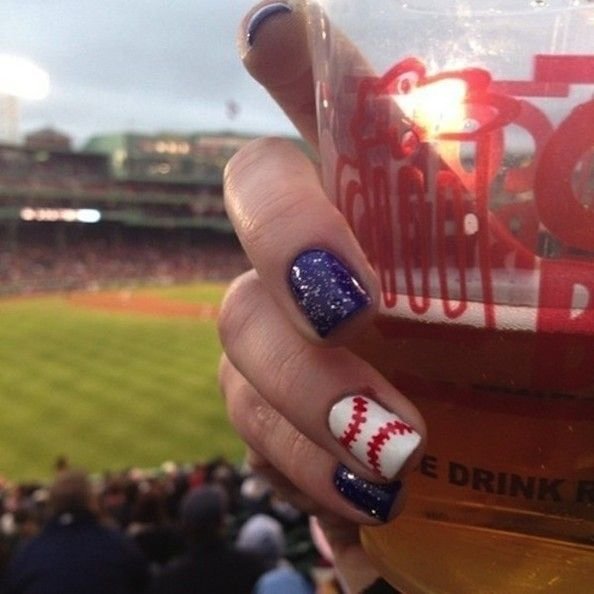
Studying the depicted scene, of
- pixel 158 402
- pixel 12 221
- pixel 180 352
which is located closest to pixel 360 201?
pixel 158 402

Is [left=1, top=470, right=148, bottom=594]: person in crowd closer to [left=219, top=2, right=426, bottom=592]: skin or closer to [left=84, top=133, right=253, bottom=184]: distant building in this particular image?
[left=219, top=2, right=426, bottom=592]: skin

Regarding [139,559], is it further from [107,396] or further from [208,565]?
[107,396]

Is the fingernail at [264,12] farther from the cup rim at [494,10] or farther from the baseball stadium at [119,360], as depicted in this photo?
the baseball stadium at [119,360]

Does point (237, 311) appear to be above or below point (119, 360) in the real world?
above

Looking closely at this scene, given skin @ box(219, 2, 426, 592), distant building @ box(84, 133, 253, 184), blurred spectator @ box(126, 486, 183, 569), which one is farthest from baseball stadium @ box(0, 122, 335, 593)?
skin @ box(219, 2, 426, 592)

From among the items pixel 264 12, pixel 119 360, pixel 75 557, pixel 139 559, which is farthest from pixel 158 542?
pixel 119 360

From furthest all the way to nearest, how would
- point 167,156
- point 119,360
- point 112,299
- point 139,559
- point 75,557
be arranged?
point 167,156, point 112,299, point 119,360, point 139,559, point 75,557
